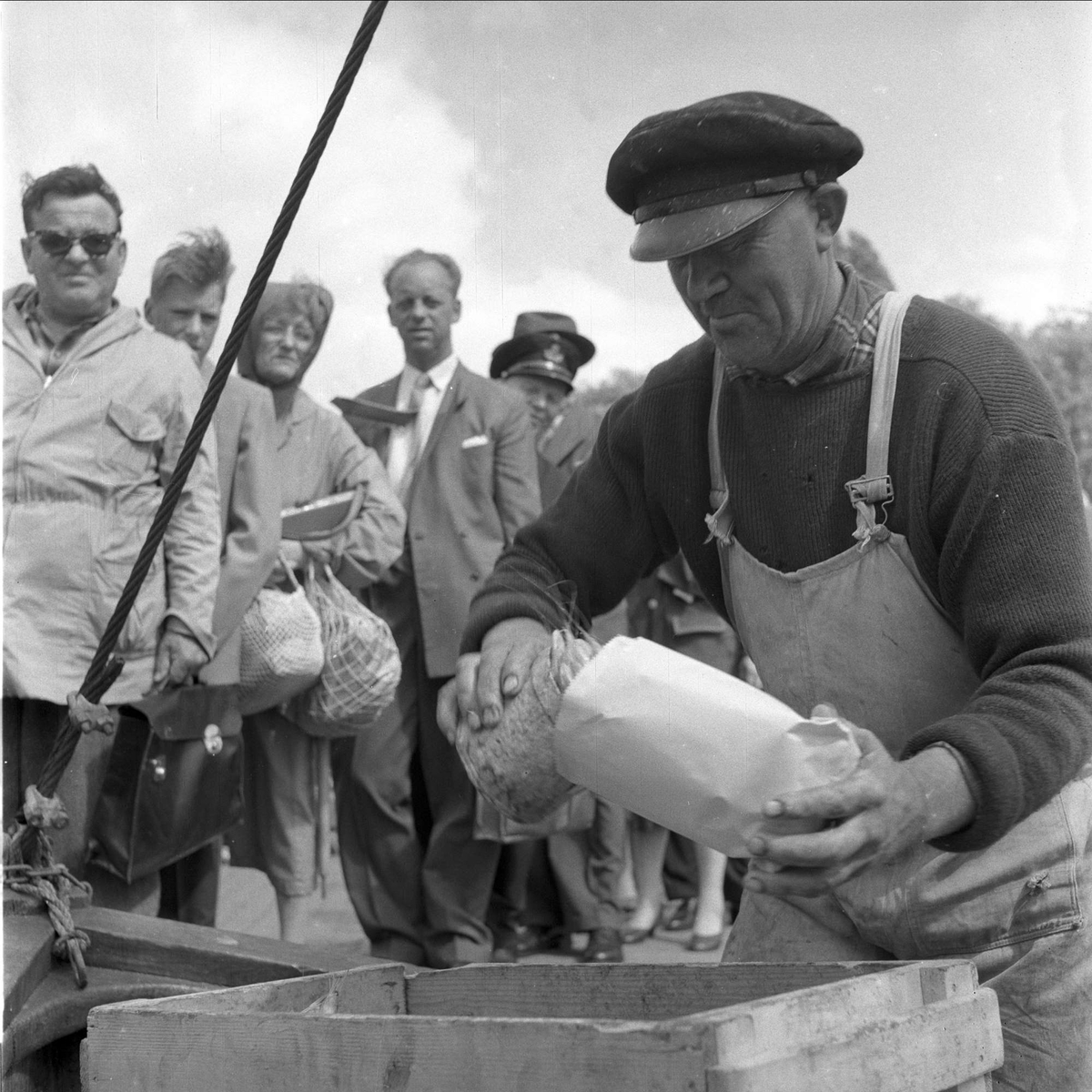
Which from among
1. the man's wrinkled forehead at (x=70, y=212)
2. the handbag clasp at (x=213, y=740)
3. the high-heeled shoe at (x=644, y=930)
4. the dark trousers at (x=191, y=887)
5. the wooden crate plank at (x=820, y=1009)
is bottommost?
the high-heeled shoe at (x=644, y=930)

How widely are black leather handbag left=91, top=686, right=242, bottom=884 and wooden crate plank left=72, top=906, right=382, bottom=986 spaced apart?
1018mm

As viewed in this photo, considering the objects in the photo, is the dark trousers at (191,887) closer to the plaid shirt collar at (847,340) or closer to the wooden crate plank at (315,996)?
the wooden crate plank at (315,996)

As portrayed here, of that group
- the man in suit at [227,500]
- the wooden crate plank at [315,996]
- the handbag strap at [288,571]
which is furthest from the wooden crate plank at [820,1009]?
the handbag strap at [288,571]

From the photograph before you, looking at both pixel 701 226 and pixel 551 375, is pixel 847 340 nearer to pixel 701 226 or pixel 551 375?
pixel 701 226

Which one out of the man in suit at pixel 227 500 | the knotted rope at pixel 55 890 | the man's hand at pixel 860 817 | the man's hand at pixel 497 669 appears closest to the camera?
the man's hand at pixel 860 817

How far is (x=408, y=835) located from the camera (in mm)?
5113

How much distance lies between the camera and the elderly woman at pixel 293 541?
470 centimetres

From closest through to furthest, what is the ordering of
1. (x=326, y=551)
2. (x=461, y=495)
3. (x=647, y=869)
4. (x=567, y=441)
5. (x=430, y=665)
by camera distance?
(x=326, y=551) < (x=430, y=665) < (x=461, y=495) < (x=647, y=869) < (x=567, y=441)

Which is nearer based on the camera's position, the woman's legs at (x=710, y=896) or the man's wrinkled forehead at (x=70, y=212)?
the man's wrinkled forehead at (x=70, y=212)

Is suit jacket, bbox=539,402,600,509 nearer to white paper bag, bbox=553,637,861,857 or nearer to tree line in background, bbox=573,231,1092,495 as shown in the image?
white paper bag, bbox=553,637,861,857

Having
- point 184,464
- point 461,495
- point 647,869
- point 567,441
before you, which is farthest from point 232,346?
point 567,441

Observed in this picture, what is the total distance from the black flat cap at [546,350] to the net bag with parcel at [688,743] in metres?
4.91

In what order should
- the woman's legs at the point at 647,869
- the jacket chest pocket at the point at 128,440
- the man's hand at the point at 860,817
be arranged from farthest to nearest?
the woman's legs at the point at 647,869 → the jacket chest pocket at the point at 128,440 → the man's hand at the point at 860,817

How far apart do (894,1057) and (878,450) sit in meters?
0.82
